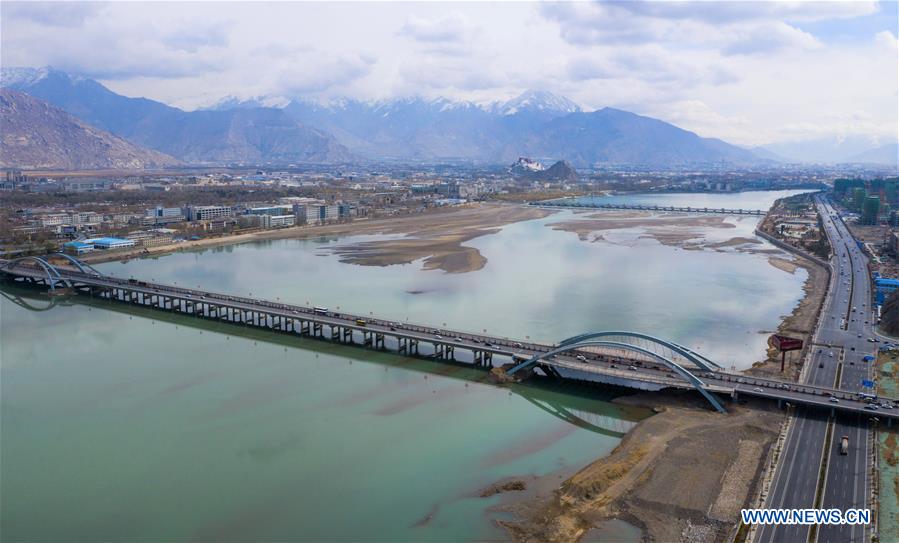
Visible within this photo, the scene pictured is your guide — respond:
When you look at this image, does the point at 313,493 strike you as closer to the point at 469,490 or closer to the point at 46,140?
the point at 469,490

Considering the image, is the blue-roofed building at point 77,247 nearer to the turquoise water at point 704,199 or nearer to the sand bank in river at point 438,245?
the sand bank in river at point 438,245

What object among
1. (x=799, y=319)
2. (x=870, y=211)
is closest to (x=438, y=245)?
(x=799, y=319)

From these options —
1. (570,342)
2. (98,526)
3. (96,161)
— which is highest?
(96,161)

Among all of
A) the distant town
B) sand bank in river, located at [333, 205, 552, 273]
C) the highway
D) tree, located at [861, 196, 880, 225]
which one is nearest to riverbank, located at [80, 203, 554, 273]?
sand bank in river, located at [333, 205, 552, 273]

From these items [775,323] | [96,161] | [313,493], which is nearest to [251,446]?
[313,493]

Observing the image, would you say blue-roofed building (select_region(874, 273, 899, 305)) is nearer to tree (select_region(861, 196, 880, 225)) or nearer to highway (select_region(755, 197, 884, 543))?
highway (select_region(755, 197, 884, 543))

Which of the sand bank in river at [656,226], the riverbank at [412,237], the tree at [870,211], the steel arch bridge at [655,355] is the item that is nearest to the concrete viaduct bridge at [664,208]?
the sand bank in river at [656,226]
